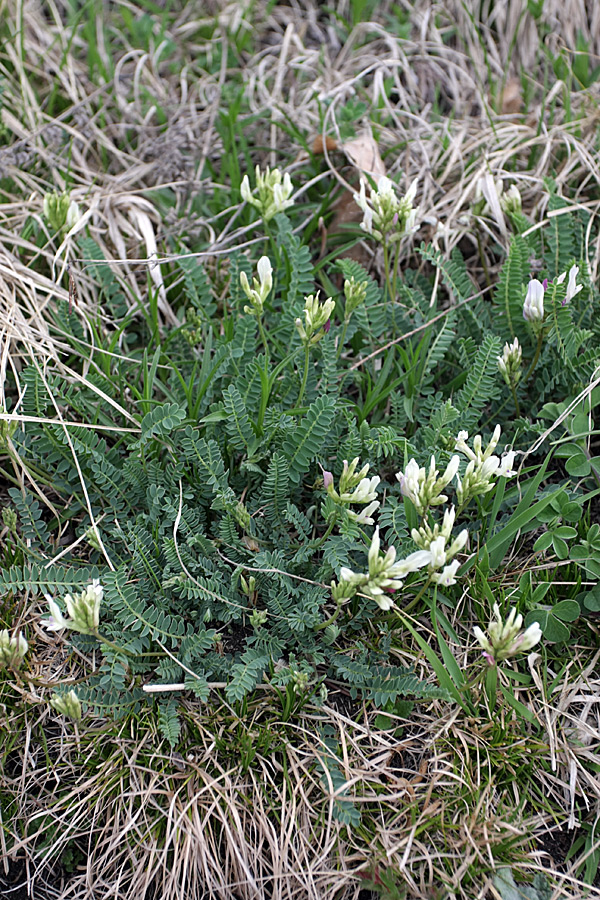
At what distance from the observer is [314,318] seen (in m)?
2.28

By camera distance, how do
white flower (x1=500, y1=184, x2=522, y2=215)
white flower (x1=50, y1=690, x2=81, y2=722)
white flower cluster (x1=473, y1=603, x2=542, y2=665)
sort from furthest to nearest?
white flower (x1=500, y1=184, x2=522, y2=215)
white flower (x1=50, y1=690, x2=81, y2=722)
white flower cluster (x1=473, y1=603, x2=542, y2=665)

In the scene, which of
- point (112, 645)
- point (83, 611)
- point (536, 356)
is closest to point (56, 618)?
point (83, 611)

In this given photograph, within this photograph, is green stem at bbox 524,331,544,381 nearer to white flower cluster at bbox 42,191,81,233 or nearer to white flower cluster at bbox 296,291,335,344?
white flower cluster at bbox 296,291,335,344

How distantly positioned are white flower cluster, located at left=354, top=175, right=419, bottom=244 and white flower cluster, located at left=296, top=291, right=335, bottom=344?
0.45 meters

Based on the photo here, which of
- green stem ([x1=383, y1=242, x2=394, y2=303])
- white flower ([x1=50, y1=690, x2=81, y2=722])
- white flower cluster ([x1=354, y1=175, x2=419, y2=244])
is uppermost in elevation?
white flower cluster ([x1=354, y1=175, x2=419, y2=244])

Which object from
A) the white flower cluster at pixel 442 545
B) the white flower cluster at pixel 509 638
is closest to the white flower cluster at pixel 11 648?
the white flower cluster at pixel 442 545

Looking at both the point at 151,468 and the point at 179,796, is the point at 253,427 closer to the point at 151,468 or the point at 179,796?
the point at 151,468

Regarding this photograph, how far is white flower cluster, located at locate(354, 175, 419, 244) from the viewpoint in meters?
2.54

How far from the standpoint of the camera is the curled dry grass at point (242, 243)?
203 centimetres

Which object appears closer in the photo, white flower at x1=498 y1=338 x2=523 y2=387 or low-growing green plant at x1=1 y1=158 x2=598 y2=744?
low-growing green plant at x1=1 y1=158 x2=598 y2=744

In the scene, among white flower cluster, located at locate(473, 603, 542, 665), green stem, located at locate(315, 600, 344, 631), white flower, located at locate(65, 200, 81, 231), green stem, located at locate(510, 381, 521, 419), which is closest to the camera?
white flower cluster, located at locate(473, 603, 542, 665)

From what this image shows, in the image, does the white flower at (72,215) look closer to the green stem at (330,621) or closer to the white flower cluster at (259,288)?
the white flower cluster at (259,288)

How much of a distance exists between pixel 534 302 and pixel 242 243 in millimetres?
1302

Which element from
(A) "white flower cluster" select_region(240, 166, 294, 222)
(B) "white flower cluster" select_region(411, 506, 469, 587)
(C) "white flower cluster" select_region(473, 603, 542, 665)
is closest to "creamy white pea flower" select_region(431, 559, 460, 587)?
(B) "white flower cluster" select_region(411, 506, 469, 587)
